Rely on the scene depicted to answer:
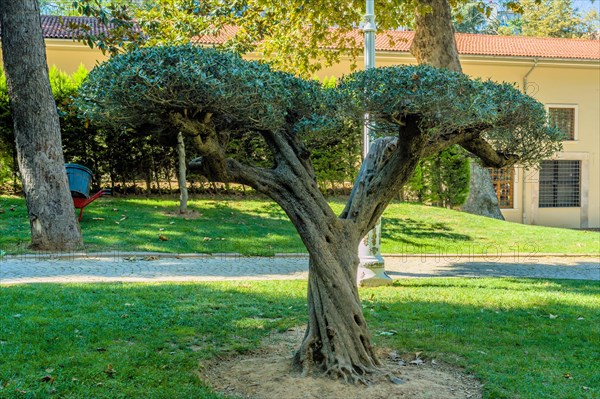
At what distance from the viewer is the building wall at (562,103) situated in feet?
76.0

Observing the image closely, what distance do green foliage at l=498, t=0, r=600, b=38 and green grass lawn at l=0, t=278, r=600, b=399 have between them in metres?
35.4

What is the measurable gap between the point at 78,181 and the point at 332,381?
379 inches

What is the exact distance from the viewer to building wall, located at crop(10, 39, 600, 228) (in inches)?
912

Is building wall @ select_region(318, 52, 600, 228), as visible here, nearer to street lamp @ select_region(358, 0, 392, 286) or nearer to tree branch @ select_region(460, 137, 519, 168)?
street lamp @ select_region(358, 0, 392, 286)

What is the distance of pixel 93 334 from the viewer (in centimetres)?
550

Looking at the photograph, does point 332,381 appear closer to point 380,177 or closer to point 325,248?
point 325,248

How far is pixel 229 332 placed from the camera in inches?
236

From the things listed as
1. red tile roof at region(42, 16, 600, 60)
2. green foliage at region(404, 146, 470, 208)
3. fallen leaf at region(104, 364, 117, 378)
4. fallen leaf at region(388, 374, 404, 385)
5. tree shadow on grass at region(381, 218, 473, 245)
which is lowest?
tree shadow on grass at region(381, 218, 473, 245)

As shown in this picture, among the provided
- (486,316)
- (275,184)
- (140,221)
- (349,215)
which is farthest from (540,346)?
(140,221)

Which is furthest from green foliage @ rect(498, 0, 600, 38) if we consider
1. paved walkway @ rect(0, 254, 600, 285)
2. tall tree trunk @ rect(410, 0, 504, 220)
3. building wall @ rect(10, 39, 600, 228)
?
paved walkway @ rect(0, 254, 600, 285)

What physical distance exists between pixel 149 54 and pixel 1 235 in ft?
30.2

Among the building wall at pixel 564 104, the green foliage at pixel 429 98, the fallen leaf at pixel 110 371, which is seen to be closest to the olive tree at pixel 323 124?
the green foliage at pixel 429 98

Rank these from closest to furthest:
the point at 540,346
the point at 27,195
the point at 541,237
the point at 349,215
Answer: the point at 349,215
the point at 540,346
the point at 27,195
the point at 541,237

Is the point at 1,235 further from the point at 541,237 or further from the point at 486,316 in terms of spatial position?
the point at 541,237
